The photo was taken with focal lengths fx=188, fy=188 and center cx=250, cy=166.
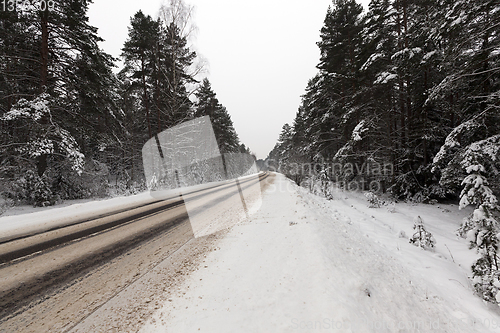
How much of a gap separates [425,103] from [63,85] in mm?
17409

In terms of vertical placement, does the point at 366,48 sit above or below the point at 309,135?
above

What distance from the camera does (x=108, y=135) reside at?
486 inches

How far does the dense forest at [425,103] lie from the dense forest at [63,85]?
11.7 meters

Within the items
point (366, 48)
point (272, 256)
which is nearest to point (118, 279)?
point (272, 256)

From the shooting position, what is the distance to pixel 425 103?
783 cm

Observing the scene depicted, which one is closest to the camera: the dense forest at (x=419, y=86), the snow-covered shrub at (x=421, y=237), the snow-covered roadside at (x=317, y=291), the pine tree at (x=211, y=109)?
the snow-covered roadside at (x=317, y=291)

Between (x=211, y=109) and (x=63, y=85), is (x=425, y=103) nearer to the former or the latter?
(x=63, y=85)

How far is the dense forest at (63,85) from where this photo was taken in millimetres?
8570

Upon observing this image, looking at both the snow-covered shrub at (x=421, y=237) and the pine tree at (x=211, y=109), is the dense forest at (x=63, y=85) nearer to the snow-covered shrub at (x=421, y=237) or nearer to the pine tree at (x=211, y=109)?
the pine tree at (x=211, y=109)

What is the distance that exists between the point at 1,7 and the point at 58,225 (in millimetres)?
10870

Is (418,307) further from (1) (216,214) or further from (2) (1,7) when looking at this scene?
(2) (1,7)

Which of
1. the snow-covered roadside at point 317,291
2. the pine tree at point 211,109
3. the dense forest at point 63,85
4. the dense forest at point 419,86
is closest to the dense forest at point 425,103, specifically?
the dense forest at point 419,86

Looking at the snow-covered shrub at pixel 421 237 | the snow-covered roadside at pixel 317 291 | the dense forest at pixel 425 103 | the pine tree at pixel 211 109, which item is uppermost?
the pine tree at pixel 211 109

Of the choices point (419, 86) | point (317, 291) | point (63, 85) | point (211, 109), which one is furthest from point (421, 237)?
point (211, 109)
